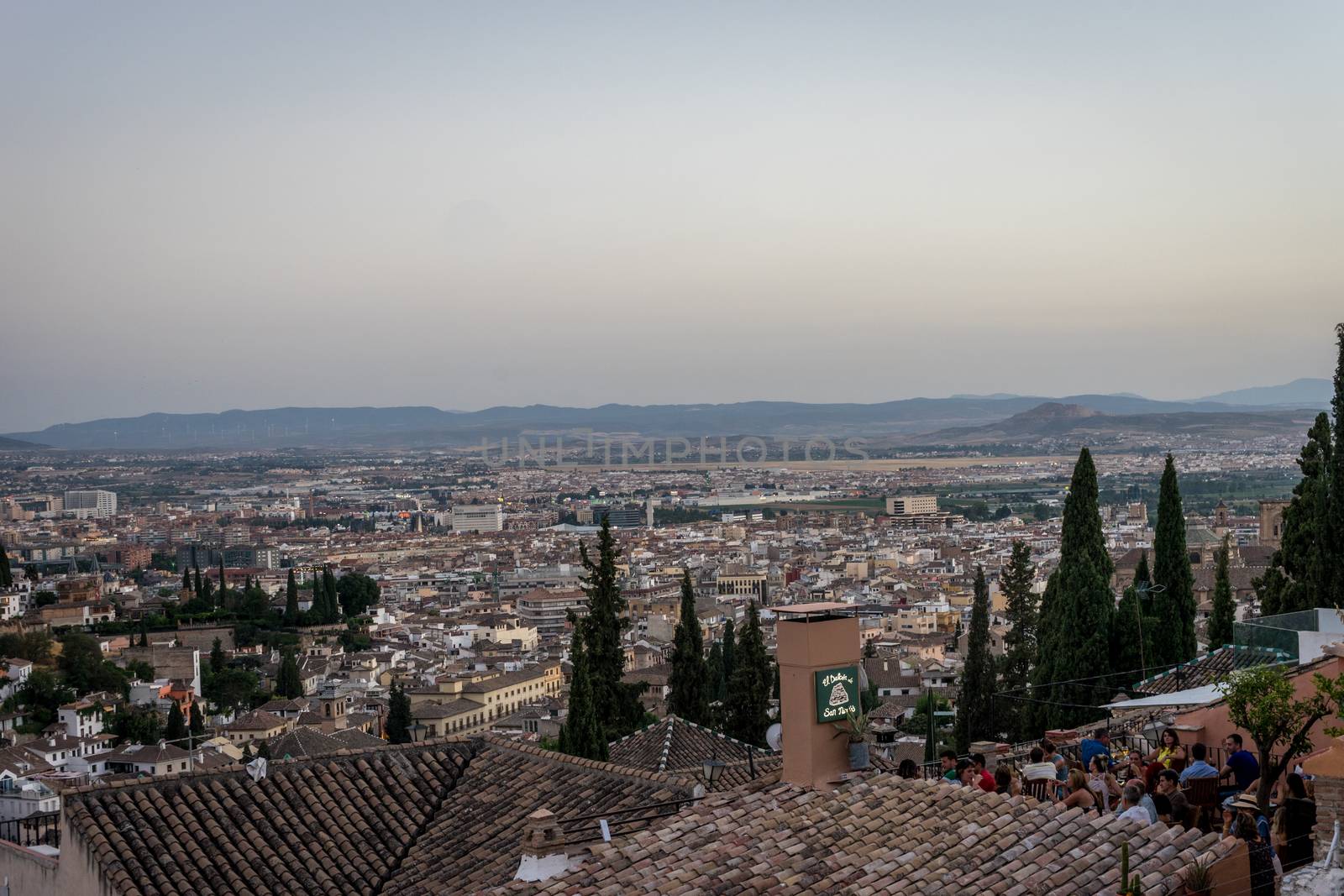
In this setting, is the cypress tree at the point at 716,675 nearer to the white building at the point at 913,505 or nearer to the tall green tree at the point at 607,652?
the tall green tree at the point at 607,652

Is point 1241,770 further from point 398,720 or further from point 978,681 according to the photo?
point 398,720

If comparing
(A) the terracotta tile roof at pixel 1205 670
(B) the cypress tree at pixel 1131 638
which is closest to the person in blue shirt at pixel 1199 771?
(A) the terracotta tile roof at pixel 1205 670

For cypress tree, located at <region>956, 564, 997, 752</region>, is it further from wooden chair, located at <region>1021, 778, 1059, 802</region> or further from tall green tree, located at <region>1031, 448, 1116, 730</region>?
wooden chair, located at <region>1021, 778, 1059, 802</region>

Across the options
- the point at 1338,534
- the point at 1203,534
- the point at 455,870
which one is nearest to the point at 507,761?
the point at 455,870

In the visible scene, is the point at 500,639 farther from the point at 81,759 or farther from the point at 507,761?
the point at 507,761

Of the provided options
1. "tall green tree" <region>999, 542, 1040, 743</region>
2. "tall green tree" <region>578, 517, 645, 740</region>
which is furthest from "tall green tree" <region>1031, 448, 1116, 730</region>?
"tall green tree" <region>578, 517, 645, 740</region>
